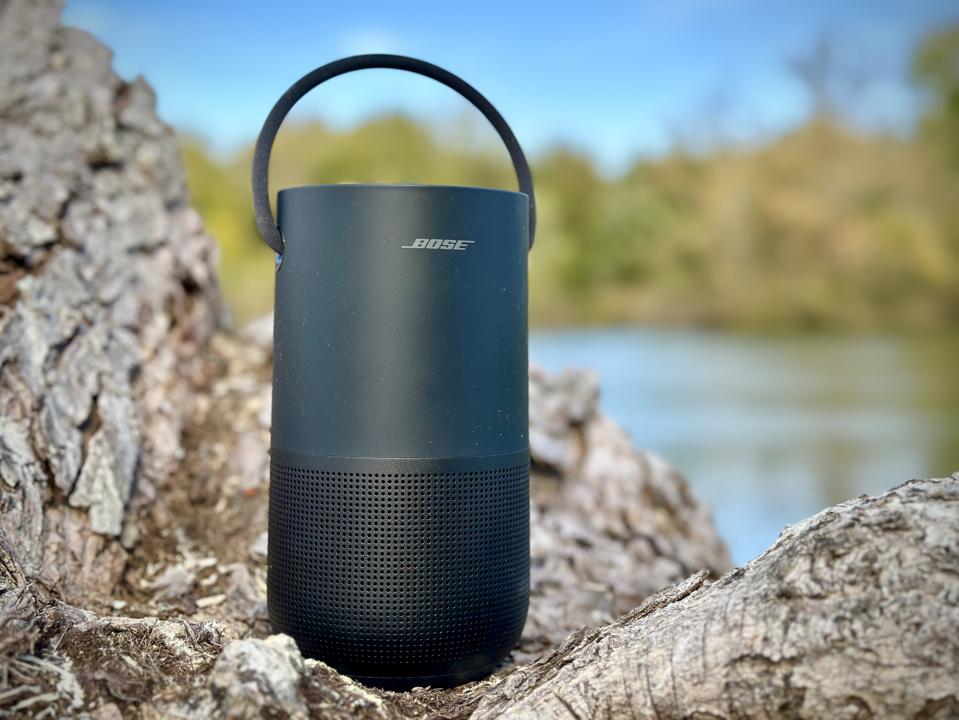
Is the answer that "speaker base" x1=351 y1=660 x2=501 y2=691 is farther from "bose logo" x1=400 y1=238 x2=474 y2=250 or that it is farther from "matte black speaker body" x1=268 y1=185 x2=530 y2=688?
"bose logo" x1=400 y1=238 x2=474 y2=250

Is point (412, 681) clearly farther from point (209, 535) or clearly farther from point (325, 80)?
point (325, 80)

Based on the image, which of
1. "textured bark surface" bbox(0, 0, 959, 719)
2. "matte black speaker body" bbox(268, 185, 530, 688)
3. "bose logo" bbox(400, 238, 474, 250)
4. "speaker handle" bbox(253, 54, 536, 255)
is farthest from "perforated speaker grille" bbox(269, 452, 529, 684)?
"speaker handle" bbox(253, 54, 536, 255)

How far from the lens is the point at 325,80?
337 cm

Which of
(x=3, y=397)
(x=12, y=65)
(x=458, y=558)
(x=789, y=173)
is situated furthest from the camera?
(x=789, y=173)

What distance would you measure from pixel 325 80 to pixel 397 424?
1.14 meters

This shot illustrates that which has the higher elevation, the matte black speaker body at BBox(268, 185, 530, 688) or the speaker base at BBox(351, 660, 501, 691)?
the matte black speaker body at BBox(268, 185, 530, 688)

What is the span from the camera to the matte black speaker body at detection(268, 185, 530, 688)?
3102 mm

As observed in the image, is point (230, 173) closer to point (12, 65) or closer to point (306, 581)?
point (12, 65)

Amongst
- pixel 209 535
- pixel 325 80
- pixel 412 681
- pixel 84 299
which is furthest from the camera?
pixel 84 299

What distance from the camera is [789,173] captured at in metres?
17.2

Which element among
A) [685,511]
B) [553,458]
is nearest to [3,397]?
[553,458]

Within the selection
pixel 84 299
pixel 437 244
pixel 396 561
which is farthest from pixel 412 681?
pixel 84 299

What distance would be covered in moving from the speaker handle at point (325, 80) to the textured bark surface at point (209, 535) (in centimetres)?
123

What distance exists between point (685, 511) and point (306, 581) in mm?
2686
